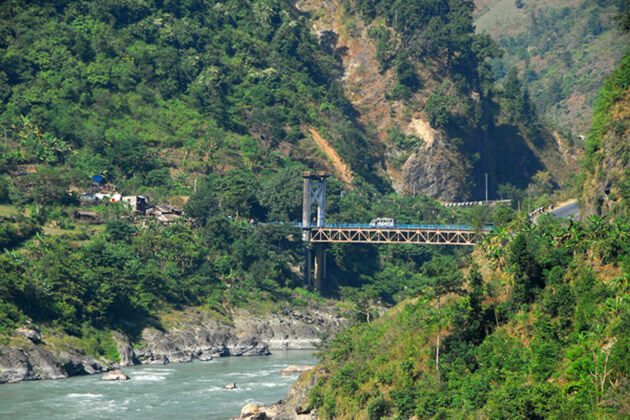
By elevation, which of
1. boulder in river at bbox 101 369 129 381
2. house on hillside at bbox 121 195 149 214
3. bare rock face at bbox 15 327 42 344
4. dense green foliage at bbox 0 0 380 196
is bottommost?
boulder in river at bbox 101 369 129 381

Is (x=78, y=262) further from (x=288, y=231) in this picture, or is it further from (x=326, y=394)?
(x=326, y=394)

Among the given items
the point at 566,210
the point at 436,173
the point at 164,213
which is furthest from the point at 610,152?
the point at 436,173

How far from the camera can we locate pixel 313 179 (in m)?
142

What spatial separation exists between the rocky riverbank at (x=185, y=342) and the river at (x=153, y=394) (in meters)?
1.50

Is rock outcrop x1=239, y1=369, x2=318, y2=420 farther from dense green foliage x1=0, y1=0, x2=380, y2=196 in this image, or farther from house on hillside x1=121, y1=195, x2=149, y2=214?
dense green foliage x1=0, y1=0, x2=380, y2=196

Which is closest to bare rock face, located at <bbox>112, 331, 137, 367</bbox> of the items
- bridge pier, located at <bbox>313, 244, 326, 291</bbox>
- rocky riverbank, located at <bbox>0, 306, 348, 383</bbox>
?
rocky riverbank, located at <bbox>0, 306, 348, 383</bbox>

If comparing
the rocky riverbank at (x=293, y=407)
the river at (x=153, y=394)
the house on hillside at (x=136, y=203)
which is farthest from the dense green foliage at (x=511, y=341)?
the house on hillside at (x=136, y=203)

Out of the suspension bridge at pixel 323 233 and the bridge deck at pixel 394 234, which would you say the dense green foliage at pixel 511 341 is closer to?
the bridge deck at pixel 394 234

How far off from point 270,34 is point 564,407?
5296 inches

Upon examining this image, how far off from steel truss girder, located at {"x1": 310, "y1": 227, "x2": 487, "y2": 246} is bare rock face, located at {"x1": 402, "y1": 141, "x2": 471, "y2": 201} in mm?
36582

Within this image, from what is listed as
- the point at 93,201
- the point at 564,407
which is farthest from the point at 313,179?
the point at 564,407

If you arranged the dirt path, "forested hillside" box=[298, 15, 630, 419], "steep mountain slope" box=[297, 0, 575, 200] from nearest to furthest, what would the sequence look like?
"forested hillside" box=[298, 15, 630, 419] < the dirt path < "steep mountain slope" box=[297, 0, 575, 200]

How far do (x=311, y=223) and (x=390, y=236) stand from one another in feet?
35.3

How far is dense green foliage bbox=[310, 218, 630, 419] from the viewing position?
2357 inches
